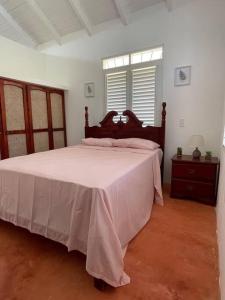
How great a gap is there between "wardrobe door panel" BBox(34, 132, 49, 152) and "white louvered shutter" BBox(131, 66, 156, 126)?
1.84 m

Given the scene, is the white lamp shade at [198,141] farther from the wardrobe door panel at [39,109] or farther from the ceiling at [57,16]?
the wardrobe door panel at [39,109]

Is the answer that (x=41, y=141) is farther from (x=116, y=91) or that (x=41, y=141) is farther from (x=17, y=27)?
(x=17, y=27)

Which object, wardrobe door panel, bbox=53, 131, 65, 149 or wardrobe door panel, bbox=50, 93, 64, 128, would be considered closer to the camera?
wardrobe door panel, bbox=50, 93, 64, 128

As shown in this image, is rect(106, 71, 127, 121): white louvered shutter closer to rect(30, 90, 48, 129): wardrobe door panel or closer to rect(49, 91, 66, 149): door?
rect(49, 91, 66, 149): door

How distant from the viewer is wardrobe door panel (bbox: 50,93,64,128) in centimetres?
386

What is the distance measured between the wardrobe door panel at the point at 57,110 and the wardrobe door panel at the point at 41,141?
0.33 meters

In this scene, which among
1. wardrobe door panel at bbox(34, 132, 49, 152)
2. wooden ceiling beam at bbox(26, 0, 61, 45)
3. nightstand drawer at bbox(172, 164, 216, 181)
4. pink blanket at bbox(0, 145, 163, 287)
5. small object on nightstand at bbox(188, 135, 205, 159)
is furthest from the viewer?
wardrobe door panel at bbox(34, 132, 49, 152)

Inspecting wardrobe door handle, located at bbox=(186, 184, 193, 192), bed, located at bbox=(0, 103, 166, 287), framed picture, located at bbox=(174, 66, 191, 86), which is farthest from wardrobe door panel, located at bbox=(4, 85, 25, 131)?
wardrobe door handle, located at bbox=(186, 184, 193, 192)

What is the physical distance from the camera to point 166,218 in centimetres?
220

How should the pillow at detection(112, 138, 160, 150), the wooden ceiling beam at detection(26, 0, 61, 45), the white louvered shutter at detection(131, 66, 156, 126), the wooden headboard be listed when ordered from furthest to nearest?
the wooden ceiling beam at detection(26, 0, 61, 45) → the white louvered shutter at detection(131, 66, 156, 126) → the wooden headboard → the pillow at detection(112, 138, 160, 150)

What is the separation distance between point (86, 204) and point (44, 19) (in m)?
3.81

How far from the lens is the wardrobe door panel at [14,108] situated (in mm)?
3012

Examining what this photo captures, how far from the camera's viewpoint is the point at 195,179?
8.45ft

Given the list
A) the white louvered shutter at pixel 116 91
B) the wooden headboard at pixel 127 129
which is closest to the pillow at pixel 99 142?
the wooden headboard at pixel 127 129
